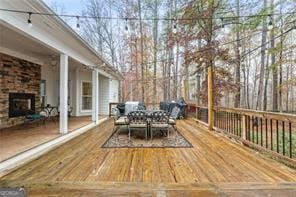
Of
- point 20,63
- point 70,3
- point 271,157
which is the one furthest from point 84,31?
point 271,157

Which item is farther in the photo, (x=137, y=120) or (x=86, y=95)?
(x=86, y=95)

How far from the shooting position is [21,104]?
9555 millimetres

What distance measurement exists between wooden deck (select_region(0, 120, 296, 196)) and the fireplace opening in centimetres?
409

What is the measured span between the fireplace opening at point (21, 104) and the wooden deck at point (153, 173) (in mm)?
4085

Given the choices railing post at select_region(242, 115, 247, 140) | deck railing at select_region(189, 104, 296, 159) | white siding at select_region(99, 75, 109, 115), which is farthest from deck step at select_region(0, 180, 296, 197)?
white siding at select_region(99, 75, 109, 115)

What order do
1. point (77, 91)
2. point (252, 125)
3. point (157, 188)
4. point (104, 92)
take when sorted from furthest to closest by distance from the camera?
1. point (104, 92)
2. point (77, 91)
3. point (252, 125)
4. point (157, 188)

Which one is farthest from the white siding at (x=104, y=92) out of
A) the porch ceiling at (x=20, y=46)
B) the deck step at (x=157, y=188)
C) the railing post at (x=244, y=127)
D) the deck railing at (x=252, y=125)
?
the deck step at (x=157, y=188)

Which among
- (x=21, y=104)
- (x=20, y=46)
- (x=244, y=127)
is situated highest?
(x=20, y=46)

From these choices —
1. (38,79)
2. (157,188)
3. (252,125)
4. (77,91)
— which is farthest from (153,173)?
(77,91)

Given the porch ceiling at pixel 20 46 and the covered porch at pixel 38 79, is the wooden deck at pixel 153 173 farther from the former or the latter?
the porch ceiling at pixel 20 46

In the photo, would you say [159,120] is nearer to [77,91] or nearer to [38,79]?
[38,79]

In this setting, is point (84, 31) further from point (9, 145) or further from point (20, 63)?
point (9, 145)

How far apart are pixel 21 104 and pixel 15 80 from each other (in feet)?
3.15

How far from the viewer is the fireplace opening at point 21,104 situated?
889cm
